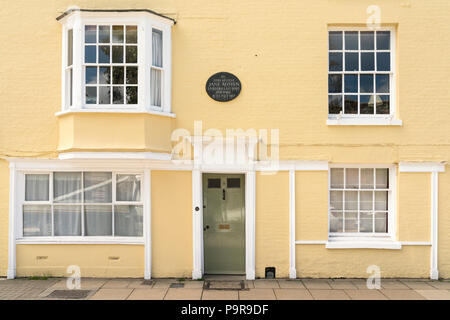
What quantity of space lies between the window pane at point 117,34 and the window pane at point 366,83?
5.10 meters

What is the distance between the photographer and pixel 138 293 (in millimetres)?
7215

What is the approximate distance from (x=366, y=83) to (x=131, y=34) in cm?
504

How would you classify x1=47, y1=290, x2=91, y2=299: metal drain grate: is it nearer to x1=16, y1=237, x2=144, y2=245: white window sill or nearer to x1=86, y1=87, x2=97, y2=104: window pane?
x1=16, y1=237, x2=144, y2=245: white window sill

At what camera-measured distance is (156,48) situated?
8.01 m

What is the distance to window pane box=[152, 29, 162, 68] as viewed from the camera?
7.95 meters

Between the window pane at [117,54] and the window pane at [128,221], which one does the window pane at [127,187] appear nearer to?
the window pane at [128,221]

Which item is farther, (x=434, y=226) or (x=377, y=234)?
(x=377, y=234)

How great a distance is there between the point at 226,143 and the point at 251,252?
2.33 metres

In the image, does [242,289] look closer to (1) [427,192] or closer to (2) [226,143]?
(2) [226,143]

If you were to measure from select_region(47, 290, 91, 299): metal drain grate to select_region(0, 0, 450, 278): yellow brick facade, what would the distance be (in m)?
0.76

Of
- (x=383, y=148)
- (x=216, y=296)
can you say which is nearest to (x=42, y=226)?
(x=216, y=296)

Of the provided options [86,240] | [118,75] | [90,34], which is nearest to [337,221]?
[86,240]

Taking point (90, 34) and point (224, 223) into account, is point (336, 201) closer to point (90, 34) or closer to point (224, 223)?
point (224, 223)

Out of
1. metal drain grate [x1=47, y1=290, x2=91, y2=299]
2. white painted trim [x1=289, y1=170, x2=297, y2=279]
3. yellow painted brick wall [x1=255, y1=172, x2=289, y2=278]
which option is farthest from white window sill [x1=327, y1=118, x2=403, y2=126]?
metal drain grate [x1=47, y1=290, x2=91, y2=299]
